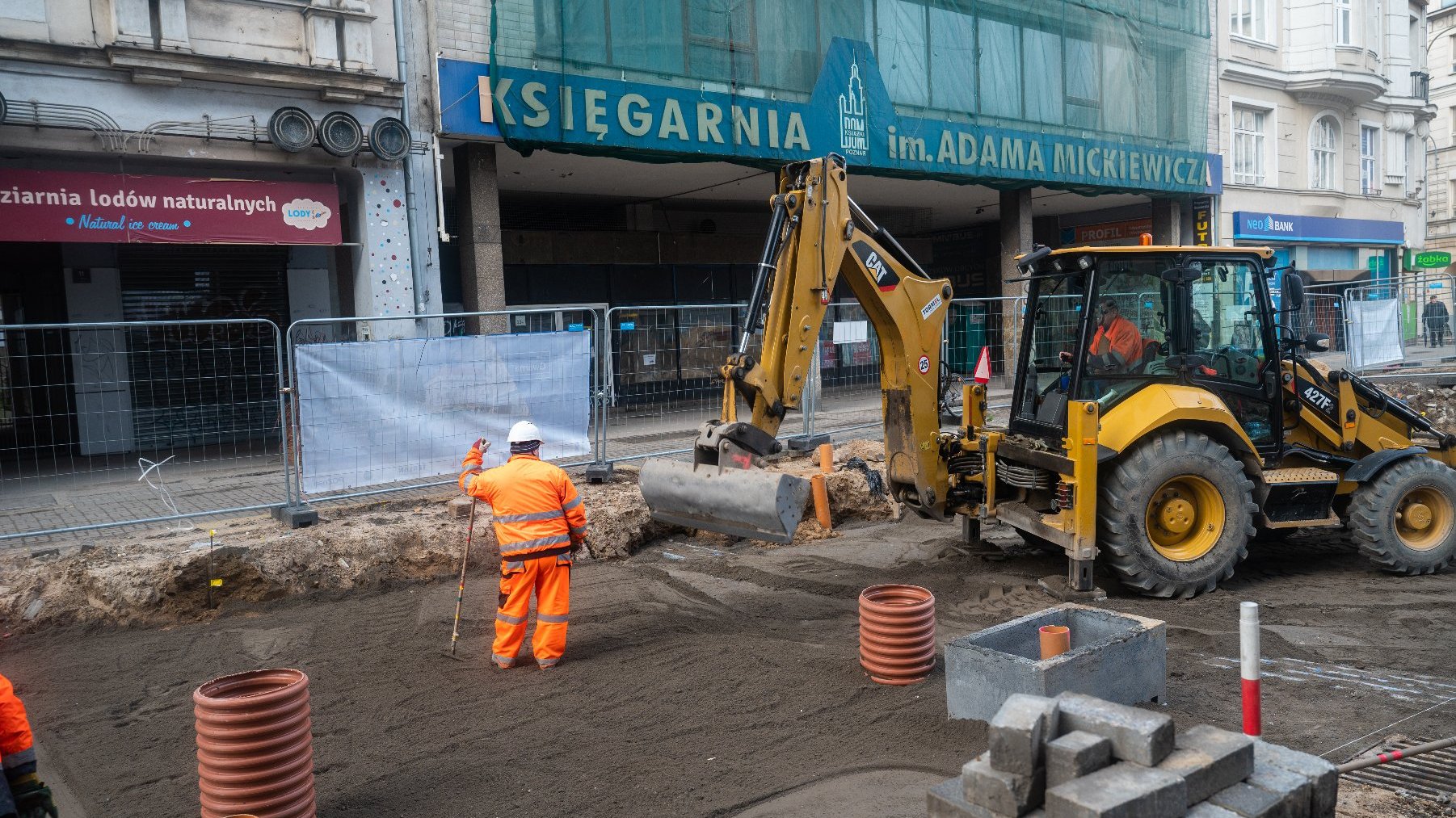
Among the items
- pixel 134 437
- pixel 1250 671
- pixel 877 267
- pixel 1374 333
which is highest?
pixel 877 267

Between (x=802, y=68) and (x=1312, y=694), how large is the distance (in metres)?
12.1

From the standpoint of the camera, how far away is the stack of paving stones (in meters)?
3.24

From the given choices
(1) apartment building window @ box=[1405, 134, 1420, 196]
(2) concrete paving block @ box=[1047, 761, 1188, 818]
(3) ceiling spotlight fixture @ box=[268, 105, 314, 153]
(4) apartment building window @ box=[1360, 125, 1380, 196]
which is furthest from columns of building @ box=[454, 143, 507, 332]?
(1) apartment building window @ box=[1405, 134, 1420, 196]

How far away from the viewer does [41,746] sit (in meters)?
5.19

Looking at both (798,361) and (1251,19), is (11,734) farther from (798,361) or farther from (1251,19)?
(1251,19)

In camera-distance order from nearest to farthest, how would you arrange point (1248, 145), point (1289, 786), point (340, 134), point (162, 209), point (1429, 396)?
point (1289, 786) → point (162, 209) → point (340, 134) → point (1429, 396) → point (1248, 145)

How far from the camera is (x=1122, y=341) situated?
23.8 feet

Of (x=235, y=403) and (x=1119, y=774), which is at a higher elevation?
(x=235, y=403)

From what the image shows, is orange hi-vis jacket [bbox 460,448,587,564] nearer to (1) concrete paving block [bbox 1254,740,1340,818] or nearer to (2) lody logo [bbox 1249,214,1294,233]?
(1) concrete paving block [bbox 1254,740,1340,818]

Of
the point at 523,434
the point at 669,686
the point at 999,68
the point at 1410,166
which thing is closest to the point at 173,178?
the point at 523,434

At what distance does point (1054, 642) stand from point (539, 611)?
301cm

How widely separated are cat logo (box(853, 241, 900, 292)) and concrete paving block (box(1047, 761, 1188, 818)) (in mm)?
4220

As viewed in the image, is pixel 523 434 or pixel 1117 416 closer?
pixel 523 434

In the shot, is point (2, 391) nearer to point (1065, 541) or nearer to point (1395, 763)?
point (1065, 541)
